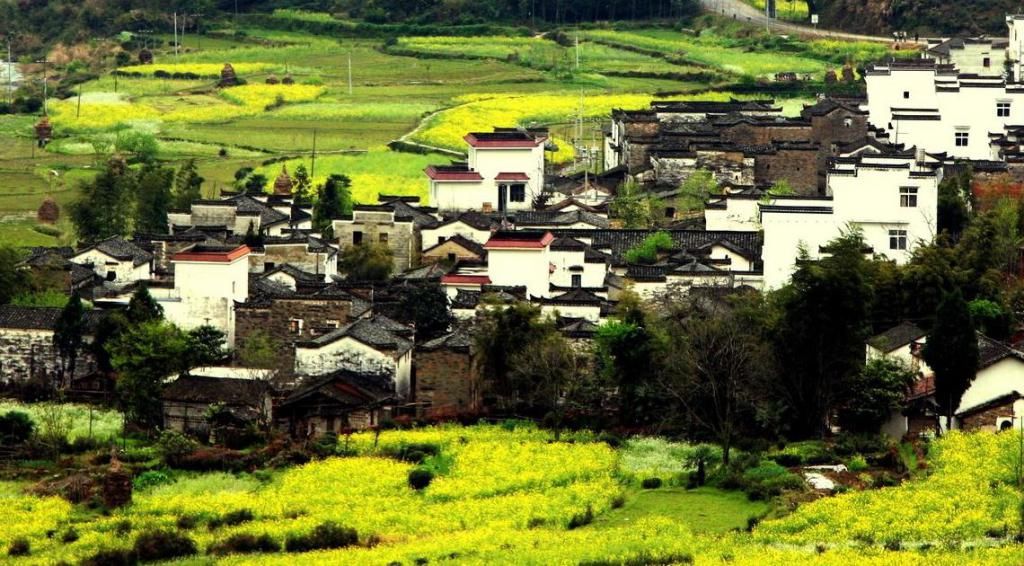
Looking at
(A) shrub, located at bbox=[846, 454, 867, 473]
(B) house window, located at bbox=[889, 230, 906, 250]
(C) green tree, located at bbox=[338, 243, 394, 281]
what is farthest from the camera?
(C) green tree, located at bbox=[338, 243, 394, 281]

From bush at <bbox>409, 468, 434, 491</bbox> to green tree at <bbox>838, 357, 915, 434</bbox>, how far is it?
9103 millimetres

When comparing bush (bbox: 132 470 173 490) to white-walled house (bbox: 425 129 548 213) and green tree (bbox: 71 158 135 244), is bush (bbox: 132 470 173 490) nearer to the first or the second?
green tree (bbox: 71 158 135 244)

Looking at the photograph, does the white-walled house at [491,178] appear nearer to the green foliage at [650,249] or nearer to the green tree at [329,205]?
the green tree at [329,205]

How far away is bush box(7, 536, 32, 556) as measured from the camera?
4700 centimetres

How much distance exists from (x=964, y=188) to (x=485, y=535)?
2819cm

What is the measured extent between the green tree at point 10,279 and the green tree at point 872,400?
845 inches

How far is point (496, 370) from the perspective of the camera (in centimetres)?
5894

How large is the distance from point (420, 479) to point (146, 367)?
8.63 metres

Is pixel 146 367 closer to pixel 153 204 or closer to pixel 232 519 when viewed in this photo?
pixel 232 519

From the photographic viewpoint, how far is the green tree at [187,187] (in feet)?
257

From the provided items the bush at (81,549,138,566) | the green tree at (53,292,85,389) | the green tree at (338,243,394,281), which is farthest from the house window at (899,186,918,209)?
the bush at (81,549,138,566)

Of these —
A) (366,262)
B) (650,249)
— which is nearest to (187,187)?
(366,262)

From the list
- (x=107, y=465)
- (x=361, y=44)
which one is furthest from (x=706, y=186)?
(x=361, y=44)

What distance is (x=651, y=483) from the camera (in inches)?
2009
